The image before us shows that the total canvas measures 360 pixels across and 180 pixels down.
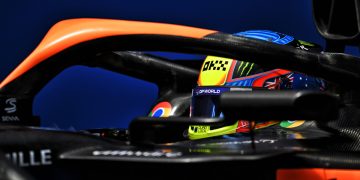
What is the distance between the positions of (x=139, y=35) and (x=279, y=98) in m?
0.30

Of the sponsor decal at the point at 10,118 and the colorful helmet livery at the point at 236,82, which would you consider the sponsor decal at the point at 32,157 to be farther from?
the colorful helmet livery at the point at 236,82

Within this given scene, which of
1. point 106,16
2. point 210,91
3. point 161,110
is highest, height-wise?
point 106,16

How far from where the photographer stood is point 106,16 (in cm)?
203

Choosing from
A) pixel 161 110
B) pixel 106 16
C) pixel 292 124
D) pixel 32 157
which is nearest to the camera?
pixel 32 157

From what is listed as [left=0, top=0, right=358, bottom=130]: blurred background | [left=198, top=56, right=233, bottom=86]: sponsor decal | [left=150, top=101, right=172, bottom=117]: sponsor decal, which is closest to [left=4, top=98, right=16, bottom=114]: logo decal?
[left=198, top=56, right=233, bottom=86]: sponsor decal

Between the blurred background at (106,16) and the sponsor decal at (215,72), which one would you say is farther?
the blurred background at (106,16)

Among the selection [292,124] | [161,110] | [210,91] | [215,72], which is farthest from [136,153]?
[161,110]

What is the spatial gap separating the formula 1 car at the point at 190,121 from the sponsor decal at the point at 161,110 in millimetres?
630

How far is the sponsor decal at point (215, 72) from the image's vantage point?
159 cm

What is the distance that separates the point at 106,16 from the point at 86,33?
3.83 feet

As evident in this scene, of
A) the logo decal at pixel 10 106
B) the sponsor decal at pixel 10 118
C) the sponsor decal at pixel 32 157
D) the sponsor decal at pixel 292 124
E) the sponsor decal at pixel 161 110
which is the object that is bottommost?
the sponsor decal at pixel 161 110

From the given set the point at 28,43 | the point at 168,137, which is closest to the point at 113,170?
the point at 168,137

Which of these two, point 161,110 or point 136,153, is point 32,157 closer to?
point 136,153

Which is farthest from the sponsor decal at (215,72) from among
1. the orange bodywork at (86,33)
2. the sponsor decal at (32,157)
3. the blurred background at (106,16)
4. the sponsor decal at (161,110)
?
the sponsor decal at (32,157)
